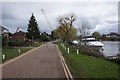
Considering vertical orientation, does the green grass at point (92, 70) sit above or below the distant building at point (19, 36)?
below

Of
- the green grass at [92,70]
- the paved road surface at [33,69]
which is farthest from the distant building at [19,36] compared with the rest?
the green grass at [92,70]

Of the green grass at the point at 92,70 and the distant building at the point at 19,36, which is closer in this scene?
the green grass at the point at 92,70

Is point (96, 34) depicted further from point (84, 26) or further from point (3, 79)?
point (3, 79)

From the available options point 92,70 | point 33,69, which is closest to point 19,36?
point 33,69

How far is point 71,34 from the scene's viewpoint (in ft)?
383

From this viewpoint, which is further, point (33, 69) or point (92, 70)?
point (33, 69)

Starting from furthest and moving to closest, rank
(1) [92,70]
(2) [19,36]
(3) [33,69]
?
(2) [19,36] → (3) [33,69] → (1) [92,70]

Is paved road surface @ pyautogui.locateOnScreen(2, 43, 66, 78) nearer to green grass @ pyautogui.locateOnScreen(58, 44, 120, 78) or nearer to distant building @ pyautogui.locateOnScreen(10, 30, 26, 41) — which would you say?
green grass @ pyautogui.locateOnScreen(58, 44, 120, 78)

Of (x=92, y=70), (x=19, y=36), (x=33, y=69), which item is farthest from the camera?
(x=19, y=36)

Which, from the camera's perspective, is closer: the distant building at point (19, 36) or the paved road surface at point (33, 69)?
the paved road surface at point (33, 69)

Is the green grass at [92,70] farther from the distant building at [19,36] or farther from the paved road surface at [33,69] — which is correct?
the distant building at [19,36]

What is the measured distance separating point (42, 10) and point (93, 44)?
28.6m

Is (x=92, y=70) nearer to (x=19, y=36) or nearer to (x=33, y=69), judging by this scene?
(x=33, y=69)

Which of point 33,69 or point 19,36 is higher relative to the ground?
point 19,36
